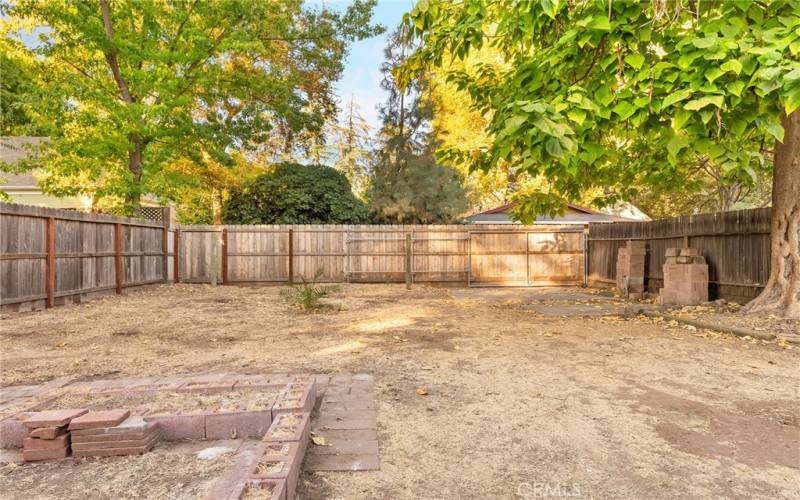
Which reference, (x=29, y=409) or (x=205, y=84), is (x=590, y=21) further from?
(x=205, y=84)

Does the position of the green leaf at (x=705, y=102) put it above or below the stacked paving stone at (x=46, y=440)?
above

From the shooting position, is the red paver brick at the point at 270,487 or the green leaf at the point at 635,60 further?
the green leaf at the point at 635,60

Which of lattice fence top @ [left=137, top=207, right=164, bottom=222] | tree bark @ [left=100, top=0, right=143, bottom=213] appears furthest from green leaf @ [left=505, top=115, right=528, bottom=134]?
lattice fence top @ [left=137, top=207, right=164, bottom=222]

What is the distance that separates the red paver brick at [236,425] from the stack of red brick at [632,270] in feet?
29.0

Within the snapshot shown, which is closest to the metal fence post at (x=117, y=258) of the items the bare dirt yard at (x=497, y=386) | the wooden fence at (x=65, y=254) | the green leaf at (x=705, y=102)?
the wooden fence at (x=65, y=254)

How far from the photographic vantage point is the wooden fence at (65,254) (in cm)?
679

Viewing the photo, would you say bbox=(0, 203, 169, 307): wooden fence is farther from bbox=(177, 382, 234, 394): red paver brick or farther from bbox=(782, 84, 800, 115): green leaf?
bbox=(782, 84, 800, 115): green leaf

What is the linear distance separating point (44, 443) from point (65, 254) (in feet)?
23.3

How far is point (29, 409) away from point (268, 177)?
12.3 m

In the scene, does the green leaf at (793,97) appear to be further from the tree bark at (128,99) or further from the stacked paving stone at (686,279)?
the tree bark at (128,99)

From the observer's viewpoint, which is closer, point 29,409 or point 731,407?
point 29,409

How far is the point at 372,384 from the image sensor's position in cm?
342

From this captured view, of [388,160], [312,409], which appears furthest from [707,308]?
[388,160]

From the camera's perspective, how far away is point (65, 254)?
7.83 m
